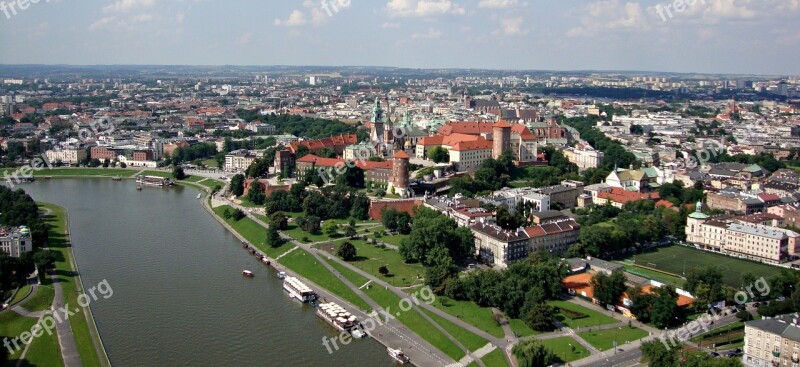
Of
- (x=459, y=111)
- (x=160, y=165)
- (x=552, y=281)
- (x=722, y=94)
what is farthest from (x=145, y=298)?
(x=722, y=94)

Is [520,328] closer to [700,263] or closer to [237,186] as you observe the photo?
[700,263]

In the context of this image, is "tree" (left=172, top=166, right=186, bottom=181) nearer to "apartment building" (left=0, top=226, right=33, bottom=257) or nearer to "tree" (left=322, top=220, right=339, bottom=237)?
"tree" (left=322, top=220, right=339, bottom=237)

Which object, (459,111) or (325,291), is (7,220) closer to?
(325,291)

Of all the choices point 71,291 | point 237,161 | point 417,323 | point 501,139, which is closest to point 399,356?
point 417,323

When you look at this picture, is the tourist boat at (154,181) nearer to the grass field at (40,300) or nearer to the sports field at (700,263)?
the grass field at (40,300)

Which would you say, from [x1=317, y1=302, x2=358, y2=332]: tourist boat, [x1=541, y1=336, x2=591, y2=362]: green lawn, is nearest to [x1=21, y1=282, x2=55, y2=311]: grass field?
[x1=317, y1=302, x2=358, y2=332]: tourist boat

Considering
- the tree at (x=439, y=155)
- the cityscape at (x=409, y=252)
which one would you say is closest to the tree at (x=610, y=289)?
the cityscape at (x=409, y=252)
